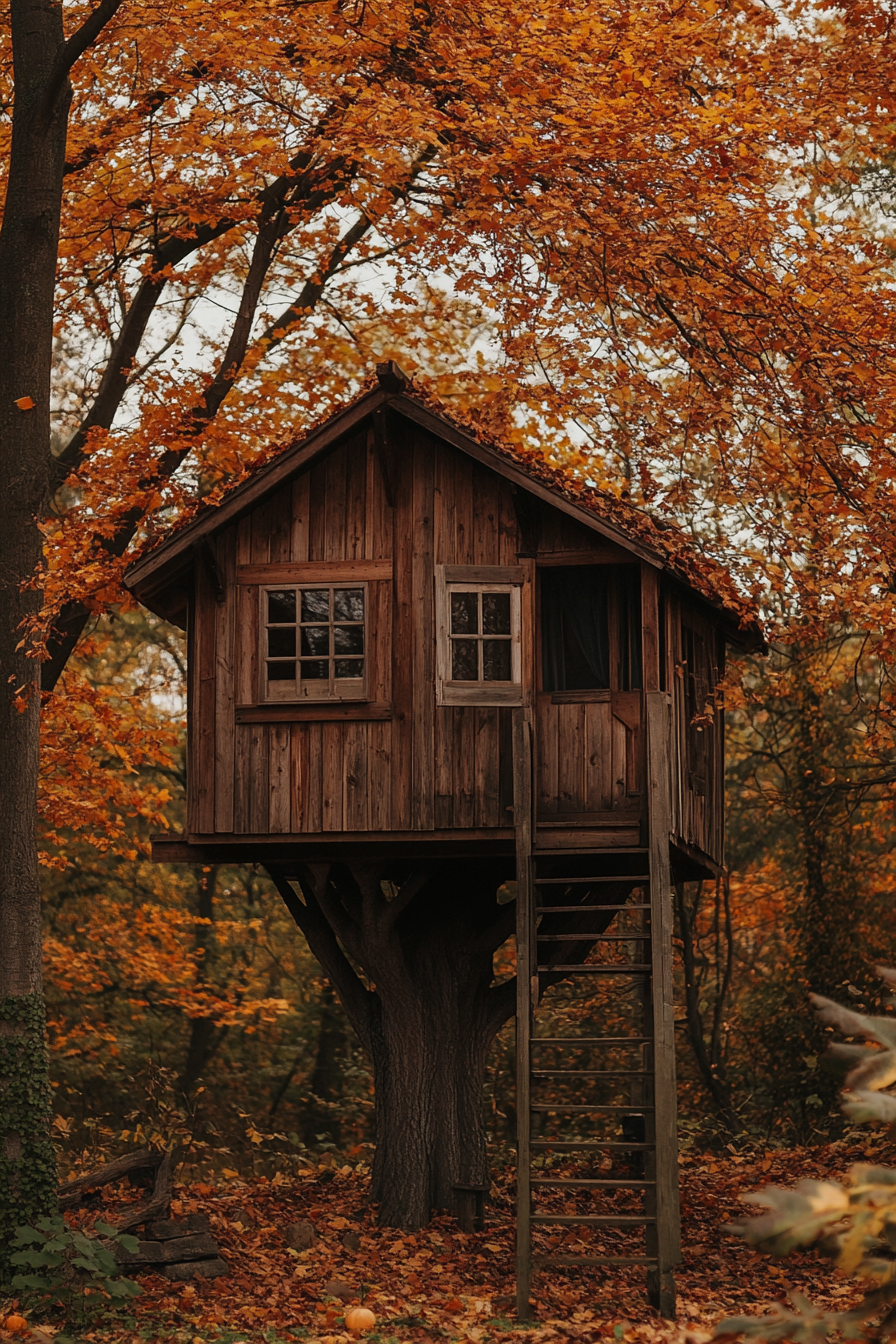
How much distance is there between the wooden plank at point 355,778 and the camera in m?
12.9

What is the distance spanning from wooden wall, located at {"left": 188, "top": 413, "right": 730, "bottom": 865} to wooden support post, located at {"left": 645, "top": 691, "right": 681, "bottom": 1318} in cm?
45

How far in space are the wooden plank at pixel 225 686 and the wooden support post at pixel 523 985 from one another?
263 cm

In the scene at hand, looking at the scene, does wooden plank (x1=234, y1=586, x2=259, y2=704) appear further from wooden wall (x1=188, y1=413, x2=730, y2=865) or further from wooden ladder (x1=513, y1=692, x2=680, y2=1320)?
wooden ladder (x1=513, y1=692, x2=680, y2=1320)

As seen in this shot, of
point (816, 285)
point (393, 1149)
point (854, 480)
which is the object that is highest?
point (816, 285)

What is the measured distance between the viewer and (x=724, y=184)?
13.0 metres

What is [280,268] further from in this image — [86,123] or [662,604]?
[662,604]

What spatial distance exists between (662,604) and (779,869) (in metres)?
10.2

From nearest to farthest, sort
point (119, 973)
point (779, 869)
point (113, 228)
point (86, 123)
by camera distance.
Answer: point (113, 228), point (86, 123), point (779, 869), point (119, 973)

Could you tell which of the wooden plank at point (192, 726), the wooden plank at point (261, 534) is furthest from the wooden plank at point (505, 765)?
the wooden plank at point (192, 726)

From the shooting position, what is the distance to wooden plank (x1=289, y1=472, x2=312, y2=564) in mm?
13500

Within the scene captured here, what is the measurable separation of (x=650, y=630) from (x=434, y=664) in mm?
1939

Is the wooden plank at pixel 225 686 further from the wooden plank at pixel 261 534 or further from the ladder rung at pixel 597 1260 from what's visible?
the ladder rung at pixel 597 1260

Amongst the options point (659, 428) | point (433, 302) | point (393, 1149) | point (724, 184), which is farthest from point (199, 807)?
point (433, 302)

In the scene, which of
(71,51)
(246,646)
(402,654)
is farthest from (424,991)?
(71,51)
